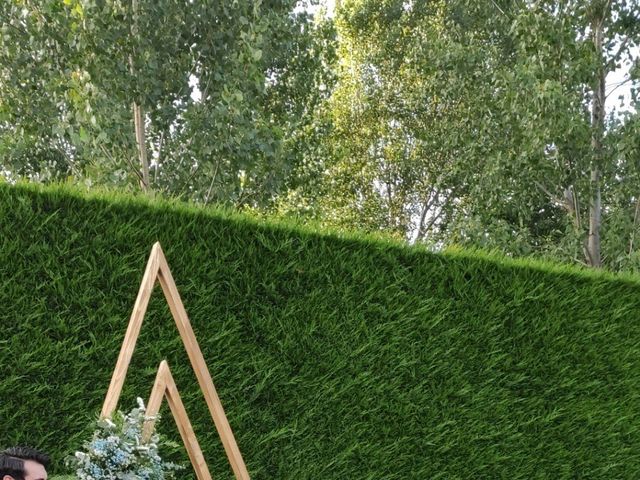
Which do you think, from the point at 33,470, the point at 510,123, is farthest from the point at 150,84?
the point at 33,470

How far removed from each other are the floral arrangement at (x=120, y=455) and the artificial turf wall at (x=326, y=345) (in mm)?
858

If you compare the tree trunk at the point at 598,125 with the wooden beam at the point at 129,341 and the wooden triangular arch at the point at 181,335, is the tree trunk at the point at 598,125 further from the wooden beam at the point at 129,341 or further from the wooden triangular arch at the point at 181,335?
the wooden beam at the point at 129,341

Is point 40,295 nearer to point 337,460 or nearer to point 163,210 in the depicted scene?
point 163,210

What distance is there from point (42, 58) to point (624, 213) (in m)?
8.62

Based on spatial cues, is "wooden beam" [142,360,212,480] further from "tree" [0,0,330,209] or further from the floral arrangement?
"tree" [0,0,330,209]

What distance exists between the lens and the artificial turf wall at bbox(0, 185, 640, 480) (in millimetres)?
4219

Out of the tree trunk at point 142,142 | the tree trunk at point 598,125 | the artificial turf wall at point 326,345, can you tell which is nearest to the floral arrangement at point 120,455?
the artificial turf wall at point 326,345

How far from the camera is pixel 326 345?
17.1 ft

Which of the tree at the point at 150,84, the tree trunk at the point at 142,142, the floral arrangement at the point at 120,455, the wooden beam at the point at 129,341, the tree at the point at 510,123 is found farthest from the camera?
the tree at the point at 510,123

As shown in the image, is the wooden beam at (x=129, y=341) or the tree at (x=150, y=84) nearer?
the wooden beam at (x=129, y=341)

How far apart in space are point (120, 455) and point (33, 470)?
422mm

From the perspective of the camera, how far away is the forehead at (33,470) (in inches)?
115

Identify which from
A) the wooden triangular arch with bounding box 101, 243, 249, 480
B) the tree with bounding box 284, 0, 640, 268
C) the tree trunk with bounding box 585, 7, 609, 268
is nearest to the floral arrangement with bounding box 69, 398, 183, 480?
the wooden triangular arch with bounding box 101, 243, 249, 480

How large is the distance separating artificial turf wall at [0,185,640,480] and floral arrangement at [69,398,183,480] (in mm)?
858
